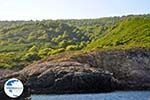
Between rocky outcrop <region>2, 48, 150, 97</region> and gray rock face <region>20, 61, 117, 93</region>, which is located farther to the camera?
rocky outcrop <region>2, 48, 150, 97</region>

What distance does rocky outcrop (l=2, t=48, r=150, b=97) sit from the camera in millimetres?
119250

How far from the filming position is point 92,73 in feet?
394

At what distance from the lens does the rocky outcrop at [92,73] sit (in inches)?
4695

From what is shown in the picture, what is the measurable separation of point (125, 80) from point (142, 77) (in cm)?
459

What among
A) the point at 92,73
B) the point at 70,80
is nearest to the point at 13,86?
the point at 70,80

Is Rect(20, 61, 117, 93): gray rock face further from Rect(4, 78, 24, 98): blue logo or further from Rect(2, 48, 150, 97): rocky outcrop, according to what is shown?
Rect(4, 78, 24, 98): blue logo

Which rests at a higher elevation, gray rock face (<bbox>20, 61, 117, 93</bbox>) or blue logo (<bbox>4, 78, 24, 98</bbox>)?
blue logo (<bbox>4, 78, 24, 98</bbox>)

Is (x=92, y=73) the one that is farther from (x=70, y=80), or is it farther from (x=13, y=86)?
(x=13, y=86)

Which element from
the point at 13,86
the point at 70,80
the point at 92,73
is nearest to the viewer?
the point at 13,86

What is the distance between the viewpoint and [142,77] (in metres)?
135

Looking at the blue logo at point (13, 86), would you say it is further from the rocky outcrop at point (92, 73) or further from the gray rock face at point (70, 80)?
the gray rock face at point (70, 80)

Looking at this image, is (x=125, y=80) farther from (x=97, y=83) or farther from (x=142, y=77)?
(x=97, y=83)

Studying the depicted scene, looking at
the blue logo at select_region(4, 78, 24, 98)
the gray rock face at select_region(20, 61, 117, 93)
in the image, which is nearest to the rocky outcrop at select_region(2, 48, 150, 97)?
the gray rock face at select_region(20, 61, 117, 93)

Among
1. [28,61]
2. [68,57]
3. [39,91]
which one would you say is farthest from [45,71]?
[28,61]
